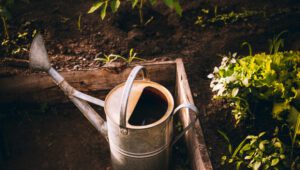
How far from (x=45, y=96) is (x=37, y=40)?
29.7 inches

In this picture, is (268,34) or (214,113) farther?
(268,34)

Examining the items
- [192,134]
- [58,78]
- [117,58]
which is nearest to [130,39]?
[117,58]

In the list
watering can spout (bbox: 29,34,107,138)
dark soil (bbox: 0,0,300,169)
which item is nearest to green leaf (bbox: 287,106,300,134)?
dark soil (bbox: 0,0,300,169)

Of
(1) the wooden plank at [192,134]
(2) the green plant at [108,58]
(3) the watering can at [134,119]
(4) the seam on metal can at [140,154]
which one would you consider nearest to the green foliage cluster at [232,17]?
(1) the wooden plank at [192,134]

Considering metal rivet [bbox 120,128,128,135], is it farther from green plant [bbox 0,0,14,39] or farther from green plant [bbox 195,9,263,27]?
green plant [bbox 195,9,263,27]

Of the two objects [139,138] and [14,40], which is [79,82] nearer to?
[14,40]

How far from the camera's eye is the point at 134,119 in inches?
81.0

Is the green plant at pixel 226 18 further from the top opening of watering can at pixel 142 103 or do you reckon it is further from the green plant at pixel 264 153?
the green plant at pixel 264 153

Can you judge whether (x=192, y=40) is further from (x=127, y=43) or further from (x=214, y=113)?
(x=214, y=113)

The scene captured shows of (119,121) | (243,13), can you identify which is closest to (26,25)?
(119,121)

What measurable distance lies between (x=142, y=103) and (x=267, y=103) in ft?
2.58

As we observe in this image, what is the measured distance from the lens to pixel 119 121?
1681 mm

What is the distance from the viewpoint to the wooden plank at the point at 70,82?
2.41m

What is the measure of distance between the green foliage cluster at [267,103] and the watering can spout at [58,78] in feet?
2.38
